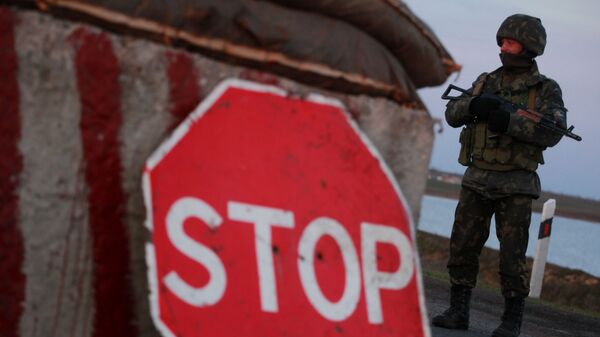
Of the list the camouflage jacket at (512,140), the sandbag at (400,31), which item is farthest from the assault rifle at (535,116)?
the sandbag at (400,31)

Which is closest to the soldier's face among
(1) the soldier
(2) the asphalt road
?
(1) the soldier

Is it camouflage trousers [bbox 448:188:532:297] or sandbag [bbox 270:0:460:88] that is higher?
sandbag [bbox 270:0:460:88]

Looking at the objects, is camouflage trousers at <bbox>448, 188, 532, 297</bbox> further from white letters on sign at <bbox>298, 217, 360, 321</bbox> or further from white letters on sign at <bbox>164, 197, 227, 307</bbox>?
white letters on sign at <bbox>164, 197, 227, 307</bbox>

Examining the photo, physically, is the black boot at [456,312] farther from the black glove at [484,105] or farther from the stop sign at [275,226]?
the stop sign at [275,226]

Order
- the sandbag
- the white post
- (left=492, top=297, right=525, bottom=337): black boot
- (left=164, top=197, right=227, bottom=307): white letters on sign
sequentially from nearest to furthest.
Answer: (left=164, top=197, right=227, bottom=307): white letters on sign < the sandbag < (left=492, top=297, right=525, bottom=337): black boot < the white post

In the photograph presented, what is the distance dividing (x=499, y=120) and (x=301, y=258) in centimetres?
390

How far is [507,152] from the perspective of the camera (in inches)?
238

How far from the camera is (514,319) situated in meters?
6.27

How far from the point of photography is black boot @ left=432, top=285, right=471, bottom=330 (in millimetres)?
6414

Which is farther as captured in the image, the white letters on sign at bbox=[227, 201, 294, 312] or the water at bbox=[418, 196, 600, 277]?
the water at bbox=[418, 196, 600, 277]

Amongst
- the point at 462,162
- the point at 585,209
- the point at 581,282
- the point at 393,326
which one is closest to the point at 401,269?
the point at 393,326

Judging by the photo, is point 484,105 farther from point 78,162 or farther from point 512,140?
point 78,162

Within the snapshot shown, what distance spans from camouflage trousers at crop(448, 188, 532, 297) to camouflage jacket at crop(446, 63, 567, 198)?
0.08m

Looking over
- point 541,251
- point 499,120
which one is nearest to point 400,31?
point 499,120
